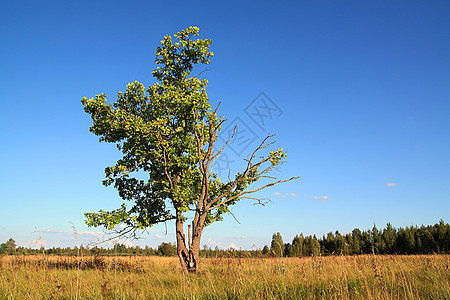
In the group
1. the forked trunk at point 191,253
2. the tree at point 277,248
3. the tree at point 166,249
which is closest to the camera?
the tree at point 277,248

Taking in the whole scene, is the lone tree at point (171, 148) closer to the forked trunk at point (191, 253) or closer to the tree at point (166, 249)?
the forked trunk at point (191, 253)

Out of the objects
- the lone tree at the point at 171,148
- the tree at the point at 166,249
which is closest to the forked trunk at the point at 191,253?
the lone tree at the point at 171,148

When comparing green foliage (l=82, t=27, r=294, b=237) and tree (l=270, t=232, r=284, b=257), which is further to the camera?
green foliage (l=82, t=27, r=294, b=237)

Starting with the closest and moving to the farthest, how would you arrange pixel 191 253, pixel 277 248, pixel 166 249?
1. pixel 277 248
2. pixel 191 253
3. pixel 166 249

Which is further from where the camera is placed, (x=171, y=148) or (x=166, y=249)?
(x=166, y=249)

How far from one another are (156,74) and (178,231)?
7.86 meters

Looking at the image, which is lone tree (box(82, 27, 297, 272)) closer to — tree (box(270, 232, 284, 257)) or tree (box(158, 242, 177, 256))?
tree (box(270, 232, 284, 257))

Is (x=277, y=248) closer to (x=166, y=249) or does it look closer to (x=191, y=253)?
(x=191, y=253)

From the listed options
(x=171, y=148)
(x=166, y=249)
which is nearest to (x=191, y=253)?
(x=171, y=148)

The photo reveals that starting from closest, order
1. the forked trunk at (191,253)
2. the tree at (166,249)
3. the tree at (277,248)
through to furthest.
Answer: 1. the tree at (277,248)
2. the forked trunk at (191,253)
3. the tree at (166,249)

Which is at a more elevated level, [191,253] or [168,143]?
[168,143]

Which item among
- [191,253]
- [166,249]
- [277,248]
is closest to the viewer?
[277,248]

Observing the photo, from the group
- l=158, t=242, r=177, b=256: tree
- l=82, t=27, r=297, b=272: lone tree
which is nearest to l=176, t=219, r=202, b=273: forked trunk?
l=82, t=27, r=297, b=272: lone tree

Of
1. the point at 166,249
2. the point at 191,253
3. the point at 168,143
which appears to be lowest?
the point at 166,249
